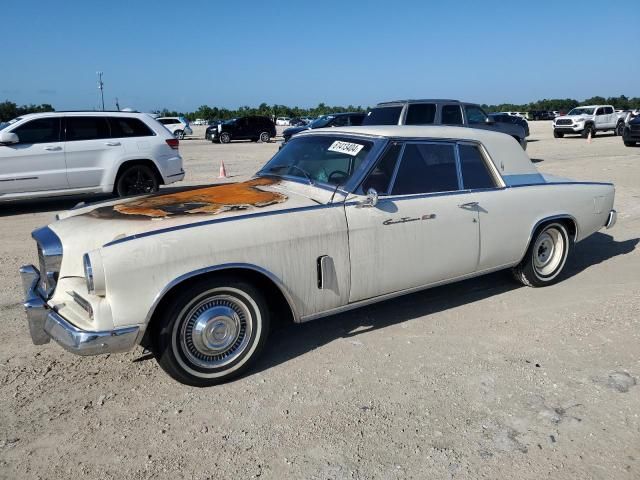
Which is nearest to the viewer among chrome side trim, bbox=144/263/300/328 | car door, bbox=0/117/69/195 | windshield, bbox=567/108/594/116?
chrome side trim, bbox=144/263/300/328

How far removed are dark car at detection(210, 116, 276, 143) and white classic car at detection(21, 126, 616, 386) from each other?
28.2m

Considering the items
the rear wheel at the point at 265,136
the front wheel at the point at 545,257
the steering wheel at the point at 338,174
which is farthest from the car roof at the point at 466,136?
the rear wheel at the point at 265,136

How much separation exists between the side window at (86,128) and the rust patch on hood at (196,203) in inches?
220

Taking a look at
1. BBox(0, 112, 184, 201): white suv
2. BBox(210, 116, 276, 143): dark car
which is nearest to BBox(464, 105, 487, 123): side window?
BBox(0, 112, 184, 201): white suv

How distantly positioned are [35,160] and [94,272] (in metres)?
6.82

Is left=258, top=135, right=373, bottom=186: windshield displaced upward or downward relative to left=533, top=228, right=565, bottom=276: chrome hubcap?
upward

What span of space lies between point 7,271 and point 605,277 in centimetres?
633

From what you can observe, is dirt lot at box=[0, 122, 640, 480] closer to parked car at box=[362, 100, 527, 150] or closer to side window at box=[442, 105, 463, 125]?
parked car at box=[362, 100, 527, 150]

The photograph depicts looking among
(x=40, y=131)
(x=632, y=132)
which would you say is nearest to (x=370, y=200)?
(x=40, y=131)

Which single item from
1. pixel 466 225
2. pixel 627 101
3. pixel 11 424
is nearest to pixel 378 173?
pixel 466 225

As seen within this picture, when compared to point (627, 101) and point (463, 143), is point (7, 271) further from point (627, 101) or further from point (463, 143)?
point (627, 101)

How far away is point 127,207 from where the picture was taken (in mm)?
3795

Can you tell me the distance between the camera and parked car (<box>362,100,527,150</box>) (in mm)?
12281

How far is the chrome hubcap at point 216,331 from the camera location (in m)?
3.20
